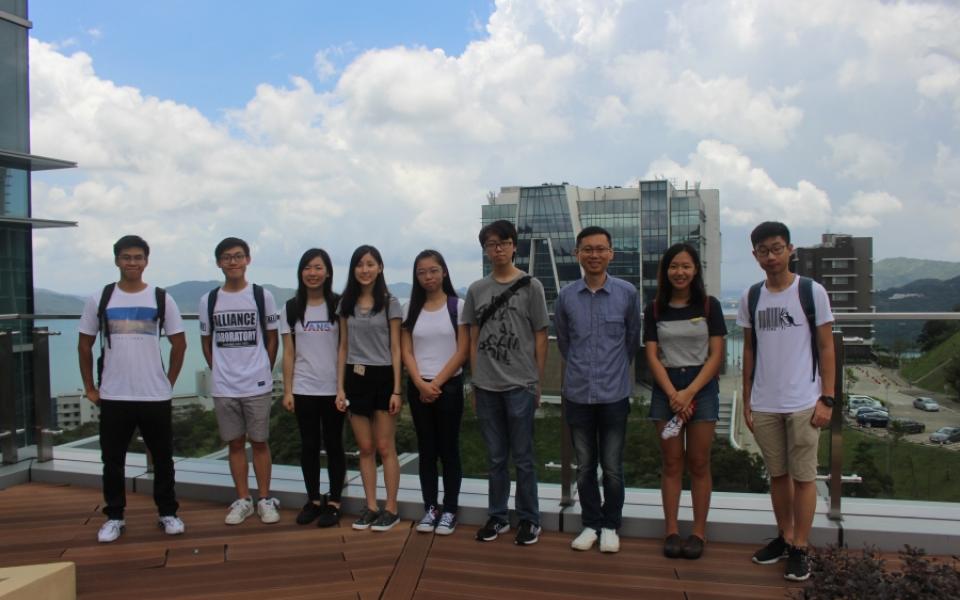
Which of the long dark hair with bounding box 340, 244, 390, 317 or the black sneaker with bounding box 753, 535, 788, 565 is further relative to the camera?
the long dark hair with bounding box 340, 244, 390, 317

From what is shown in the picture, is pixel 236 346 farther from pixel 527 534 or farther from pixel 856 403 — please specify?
pixel 856 403

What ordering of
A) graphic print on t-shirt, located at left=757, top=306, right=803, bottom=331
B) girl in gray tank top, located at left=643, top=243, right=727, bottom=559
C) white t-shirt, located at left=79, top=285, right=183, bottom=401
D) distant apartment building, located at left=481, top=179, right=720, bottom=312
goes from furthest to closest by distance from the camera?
distant apartment building, located at left=481, top=179, right=720, bottom=312, white t-shirt, located at left=79, top=285, right=183, bottom=401, girl in gray tank top, located at left=643, top=243, right=727, bottom=559, graphic print on t-shirt, located at left=757, top=306, right=803, bottom=331

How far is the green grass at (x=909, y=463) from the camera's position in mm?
3205

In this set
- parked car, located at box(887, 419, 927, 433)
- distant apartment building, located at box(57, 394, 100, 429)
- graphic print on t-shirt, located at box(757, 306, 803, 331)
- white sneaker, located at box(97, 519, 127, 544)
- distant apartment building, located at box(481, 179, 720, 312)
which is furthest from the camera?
distant apartment building, located at box(481, 179, 720, 312)

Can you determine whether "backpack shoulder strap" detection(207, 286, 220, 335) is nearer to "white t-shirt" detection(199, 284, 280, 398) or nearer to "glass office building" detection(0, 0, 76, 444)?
"white t-shirt" detection(199, 284, 280, 398)

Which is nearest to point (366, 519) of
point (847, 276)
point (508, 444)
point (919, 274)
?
point (508, 444)

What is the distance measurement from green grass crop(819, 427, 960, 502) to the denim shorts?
0.68 m

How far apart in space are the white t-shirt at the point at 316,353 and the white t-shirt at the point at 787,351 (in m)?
2.07

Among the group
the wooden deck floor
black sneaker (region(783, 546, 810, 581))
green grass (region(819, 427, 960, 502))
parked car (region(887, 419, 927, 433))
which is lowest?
the wooden deck floor

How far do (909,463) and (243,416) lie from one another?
11.0 feet

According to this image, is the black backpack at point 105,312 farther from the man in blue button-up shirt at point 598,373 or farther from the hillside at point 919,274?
the hillside at point 919,274

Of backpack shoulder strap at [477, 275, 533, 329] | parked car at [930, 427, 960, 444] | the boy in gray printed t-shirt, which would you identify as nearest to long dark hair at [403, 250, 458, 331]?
the boy in gray printed t-shirt

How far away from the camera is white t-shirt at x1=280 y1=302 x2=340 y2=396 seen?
11.5 feet

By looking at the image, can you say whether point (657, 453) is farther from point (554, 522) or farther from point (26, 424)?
point (26, 424)
